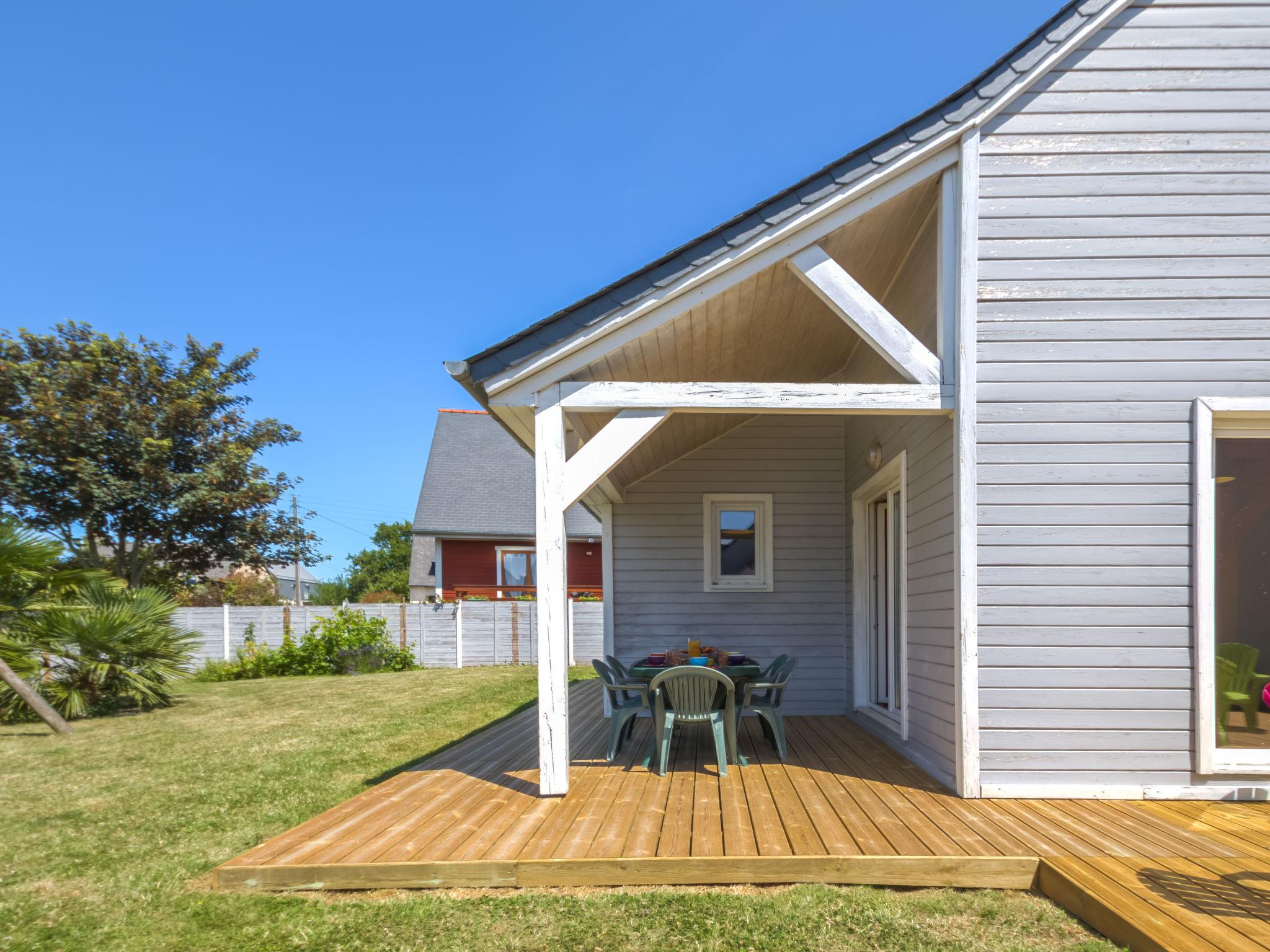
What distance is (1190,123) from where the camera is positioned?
455 cm


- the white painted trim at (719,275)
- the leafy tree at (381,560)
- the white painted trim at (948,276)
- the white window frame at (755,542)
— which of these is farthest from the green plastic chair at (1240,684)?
the leafy tree at (381,560)

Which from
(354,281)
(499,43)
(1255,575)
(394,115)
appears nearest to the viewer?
(1255,575)

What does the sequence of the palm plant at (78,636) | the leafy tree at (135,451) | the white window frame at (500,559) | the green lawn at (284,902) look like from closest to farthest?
the green lawn at (284,902)
the palm plant at (78,636)
the leafy tree at (135,451)
the white window frame at (500,559)

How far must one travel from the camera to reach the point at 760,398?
4.51 m

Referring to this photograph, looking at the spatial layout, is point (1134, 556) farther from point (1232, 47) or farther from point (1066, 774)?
point (1232, 47)

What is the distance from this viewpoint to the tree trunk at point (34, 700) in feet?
26.8

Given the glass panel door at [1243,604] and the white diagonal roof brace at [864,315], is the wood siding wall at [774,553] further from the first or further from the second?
the glass panel door at [1243,604]

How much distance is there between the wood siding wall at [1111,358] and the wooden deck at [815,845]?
61 centimetres

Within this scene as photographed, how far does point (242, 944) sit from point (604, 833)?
1.63 m

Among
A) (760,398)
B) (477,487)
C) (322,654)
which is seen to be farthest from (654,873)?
(477,487)

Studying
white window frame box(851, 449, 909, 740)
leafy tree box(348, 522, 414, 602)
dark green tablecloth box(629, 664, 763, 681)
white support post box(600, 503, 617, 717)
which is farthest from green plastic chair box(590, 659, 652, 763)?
leafy tree box(348, 522, 414, 602)

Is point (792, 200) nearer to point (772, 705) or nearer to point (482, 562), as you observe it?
point (772, 705)

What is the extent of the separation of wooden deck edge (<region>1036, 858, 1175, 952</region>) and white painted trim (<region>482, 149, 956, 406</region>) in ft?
11.0

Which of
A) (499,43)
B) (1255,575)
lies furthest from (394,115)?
(1255,575)
